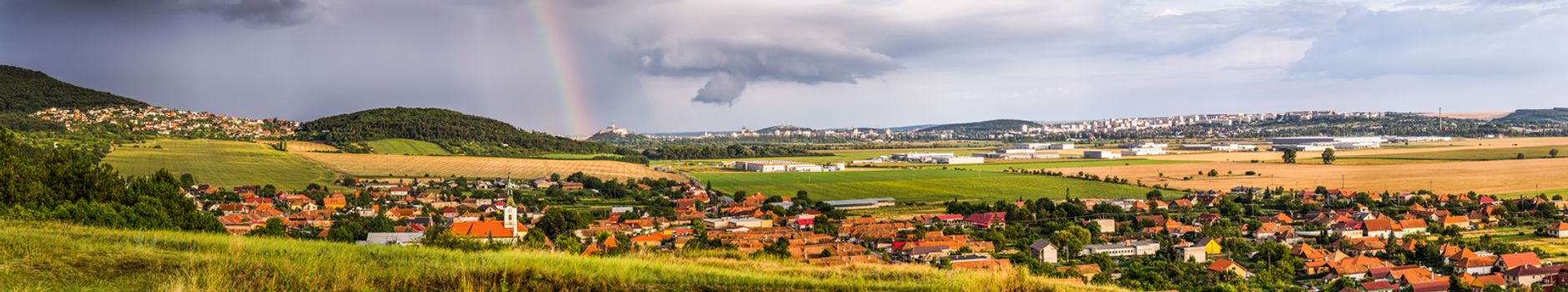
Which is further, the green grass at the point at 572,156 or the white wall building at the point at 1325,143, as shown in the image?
the white wall building at the point at 1325,143

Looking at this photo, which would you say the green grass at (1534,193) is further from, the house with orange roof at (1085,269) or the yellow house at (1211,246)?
the house with orange roof at (1085,269)

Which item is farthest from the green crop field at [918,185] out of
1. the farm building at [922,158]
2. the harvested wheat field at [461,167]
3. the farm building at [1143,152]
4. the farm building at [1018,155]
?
the farm building at [1143,152]

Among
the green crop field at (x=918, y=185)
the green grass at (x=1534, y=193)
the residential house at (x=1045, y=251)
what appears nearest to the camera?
the residential house at (x=1045, y=251)

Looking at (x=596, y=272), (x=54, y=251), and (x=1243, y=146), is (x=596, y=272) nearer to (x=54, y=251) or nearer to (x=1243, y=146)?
(x=54, y=251)

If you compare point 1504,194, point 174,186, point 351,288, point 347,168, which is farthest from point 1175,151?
point 351,288

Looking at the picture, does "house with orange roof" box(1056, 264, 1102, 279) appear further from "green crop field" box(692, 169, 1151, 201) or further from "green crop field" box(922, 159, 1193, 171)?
"green crop field" box(922, 159, 1193, 171)

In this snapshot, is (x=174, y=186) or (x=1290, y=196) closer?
(x=174, y=186)

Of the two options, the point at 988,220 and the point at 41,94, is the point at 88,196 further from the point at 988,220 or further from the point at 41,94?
the point at 41,94
